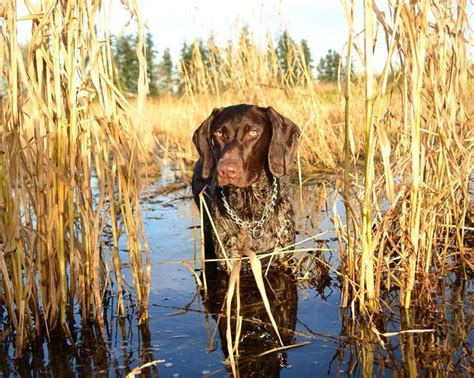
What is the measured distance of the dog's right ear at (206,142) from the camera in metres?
4.91

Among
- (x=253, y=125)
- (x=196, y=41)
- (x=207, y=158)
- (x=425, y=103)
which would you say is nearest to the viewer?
(x=425, y=103)

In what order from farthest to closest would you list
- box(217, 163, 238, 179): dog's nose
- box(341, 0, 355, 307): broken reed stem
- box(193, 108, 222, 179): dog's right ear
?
box(193, 108, 222, 179): dog's right ear, box(217, 163, 238, 179): dog's nose, box(341, 0, 355, 307): broken reed stem

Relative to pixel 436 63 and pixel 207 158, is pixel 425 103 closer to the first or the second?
pixel 436 63

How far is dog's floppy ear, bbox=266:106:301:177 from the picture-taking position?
15.1 ft

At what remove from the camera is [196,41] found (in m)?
9.01

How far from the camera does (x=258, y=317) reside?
346 centimetres

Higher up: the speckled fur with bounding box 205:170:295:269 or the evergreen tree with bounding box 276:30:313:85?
the evergreen tree with bounding box 276:30:313:85

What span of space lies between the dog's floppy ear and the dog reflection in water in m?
0.83

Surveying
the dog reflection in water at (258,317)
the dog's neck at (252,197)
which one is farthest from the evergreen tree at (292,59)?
the dog reflection in water at (258,317)

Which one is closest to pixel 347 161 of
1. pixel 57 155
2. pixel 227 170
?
pixel 227 170

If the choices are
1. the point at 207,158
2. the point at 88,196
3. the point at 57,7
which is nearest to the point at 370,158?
the point at 88,196

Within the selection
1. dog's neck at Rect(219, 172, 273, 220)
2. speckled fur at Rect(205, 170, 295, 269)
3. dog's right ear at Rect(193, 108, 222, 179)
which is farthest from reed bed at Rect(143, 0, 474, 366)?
dog's right ear at Rect(193, 108, 222, 179)

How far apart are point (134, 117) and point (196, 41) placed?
608 cm

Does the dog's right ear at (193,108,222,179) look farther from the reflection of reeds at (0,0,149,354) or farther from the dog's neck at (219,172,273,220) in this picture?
the reflection of reeds at (0,0,149,354)
